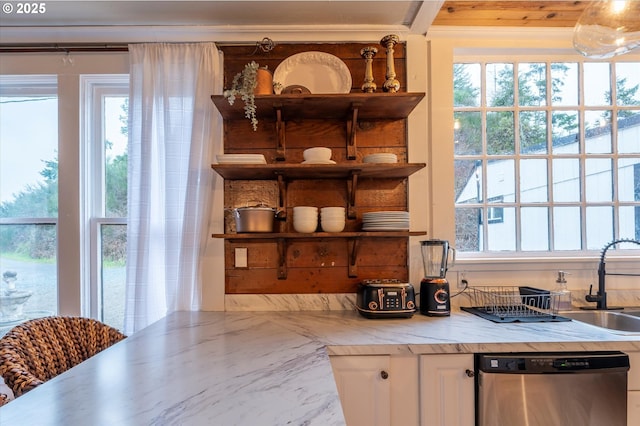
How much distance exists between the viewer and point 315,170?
1783mm

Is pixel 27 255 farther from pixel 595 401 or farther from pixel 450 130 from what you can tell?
pixel 595 401

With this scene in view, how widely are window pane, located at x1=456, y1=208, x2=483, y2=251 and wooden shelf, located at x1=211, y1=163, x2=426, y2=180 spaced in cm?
49

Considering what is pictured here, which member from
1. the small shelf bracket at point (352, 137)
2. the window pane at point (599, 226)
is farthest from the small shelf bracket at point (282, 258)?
the window pane at point (599, 226)

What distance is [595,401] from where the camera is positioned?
4.49 feet

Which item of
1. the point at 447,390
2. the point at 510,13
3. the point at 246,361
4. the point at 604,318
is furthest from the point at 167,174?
the point at 604,318

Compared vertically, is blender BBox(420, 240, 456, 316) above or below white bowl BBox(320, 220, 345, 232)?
below

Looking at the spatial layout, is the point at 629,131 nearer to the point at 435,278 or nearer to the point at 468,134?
the point at 468,134

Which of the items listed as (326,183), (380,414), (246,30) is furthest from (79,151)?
(380,414)

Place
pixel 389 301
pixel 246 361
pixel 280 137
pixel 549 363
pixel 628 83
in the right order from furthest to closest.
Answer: pixel 628 83 < pixel 280 137 < pixel 389 301 < pixel 549 363 < pixel 246 361

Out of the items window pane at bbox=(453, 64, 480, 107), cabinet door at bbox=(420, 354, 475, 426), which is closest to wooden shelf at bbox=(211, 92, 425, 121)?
window pane at bbox=(453, 64, 480, 107)

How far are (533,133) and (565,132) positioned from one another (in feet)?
0.68

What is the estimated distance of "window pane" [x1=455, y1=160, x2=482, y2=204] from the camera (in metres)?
2.13

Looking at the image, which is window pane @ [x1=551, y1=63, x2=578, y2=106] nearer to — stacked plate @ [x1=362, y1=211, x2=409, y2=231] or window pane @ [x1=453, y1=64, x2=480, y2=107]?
window pane @ [x1=453, y1=64, x2=480, y2=107]

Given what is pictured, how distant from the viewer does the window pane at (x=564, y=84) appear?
Answer: 84.7 inches
